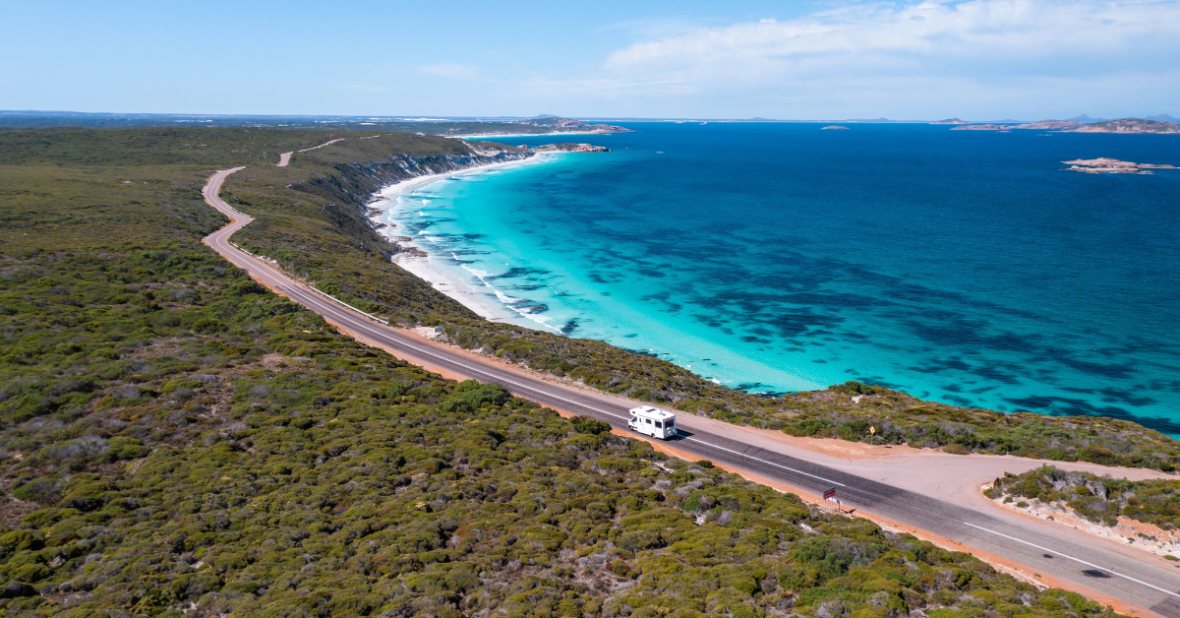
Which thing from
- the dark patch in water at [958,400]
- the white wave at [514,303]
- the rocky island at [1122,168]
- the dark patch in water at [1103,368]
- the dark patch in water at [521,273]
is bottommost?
the dark patch in water at [958,400]

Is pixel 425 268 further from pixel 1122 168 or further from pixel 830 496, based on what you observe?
pixel 1122 168

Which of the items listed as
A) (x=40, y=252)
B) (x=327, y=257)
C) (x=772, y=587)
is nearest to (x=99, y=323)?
(x=40, y=252)

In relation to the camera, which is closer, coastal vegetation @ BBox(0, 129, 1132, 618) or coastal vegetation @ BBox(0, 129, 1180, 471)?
coastal vegetation @ BBox(0, 129, 1132, 618)

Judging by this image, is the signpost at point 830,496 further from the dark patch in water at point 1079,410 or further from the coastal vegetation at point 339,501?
the dark patch in water at point 1079,410

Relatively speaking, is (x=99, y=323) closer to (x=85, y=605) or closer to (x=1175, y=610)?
(x=85, y=605)

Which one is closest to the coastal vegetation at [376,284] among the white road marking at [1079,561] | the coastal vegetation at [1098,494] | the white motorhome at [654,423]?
the coastal vegetation at [1098,494]

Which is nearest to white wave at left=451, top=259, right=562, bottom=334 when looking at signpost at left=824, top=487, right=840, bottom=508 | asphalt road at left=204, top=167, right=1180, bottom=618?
asphalt road at left=204, top=167, right=1180, bottom=618

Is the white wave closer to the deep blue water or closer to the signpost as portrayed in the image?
the deep blue water
